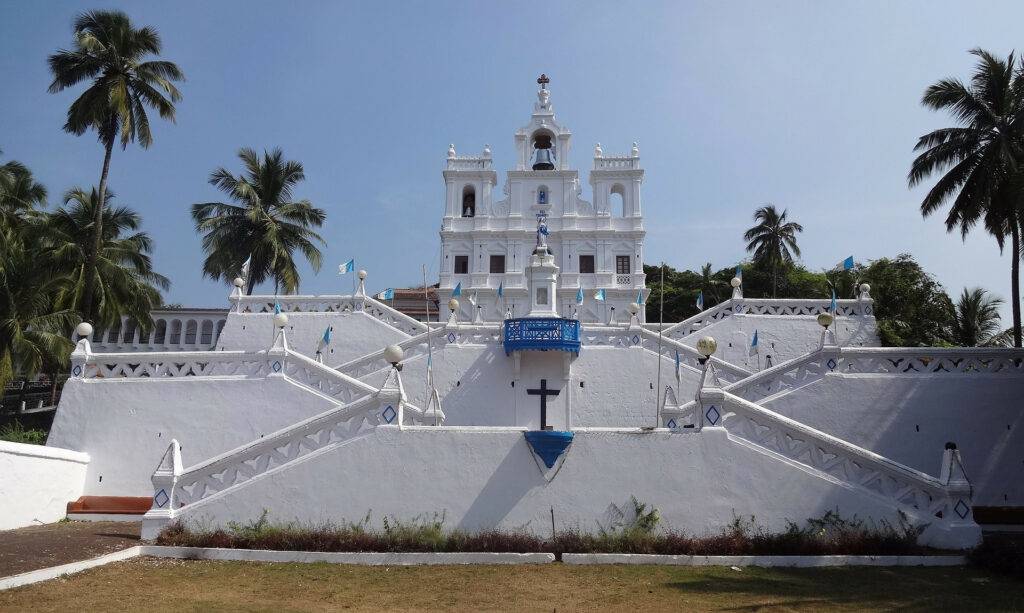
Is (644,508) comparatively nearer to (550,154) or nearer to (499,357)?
(499,357)

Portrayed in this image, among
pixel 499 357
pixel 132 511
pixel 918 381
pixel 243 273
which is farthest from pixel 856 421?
pixel 243 273

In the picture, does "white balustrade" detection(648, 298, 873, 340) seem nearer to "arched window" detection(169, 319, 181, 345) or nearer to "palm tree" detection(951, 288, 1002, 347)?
"palm tree" detection(951, 288, 1002, 347)

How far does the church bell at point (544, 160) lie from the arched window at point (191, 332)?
25262 millimetres

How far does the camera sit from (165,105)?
30359 mm

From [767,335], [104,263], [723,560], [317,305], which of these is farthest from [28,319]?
[767,335]

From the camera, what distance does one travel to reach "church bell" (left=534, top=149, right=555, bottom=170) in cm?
5009

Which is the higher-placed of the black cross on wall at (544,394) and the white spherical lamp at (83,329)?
the white spherical lamp at (83,329)

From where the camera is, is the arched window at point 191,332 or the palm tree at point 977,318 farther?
the arched window at point 191,332

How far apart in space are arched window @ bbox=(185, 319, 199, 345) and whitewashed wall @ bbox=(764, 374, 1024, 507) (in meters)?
41.6

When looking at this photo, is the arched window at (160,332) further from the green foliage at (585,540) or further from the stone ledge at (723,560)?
the stone ledge at (723,560)

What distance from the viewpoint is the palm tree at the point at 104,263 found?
28.7m

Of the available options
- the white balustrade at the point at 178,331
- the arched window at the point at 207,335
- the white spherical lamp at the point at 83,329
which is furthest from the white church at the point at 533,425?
the arched window at the point at 207,335

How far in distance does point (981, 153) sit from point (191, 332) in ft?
152

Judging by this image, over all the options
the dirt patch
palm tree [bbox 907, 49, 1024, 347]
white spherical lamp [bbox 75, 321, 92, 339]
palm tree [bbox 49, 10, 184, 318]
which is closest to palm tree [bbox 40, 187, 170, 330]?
palm tree [bbox 49, 10, 184, 318]
